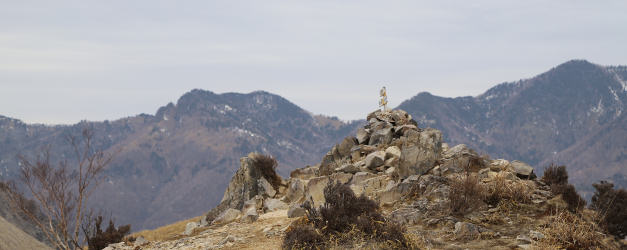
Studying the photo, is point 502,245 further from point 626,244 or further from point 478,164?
point 478,164

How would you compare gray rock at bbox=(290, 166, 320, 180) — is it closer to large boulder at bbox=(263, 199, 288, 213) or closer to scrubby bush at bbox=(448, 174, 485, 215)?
large boulder at bbox=(263, 199, 288, 213)

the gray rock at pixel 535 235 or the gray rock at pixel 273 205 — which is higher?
the gray rock at pixel 273 205

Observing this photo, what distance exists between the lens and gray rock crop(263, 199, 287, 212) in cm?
2351

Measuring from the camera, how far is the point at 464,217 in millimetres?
16422

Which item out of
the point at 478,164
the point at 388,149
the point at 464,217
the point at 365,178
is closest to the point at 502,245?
the point at 464,217

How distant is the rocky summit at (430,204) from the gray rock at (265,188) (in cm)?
6

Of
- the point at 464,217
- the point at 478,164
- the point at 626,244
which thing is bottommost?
the point at 626,244

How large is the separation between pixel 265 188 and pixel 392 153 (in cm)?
757

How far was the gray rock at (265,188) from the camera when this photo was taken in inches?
1076

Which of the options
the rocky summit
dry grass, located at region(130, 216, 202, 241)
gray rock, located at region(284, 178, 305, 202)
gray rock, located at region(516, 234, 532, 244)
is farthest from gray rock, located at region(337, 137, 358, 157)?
gray rock, located at region(516, 234, 532, 244)

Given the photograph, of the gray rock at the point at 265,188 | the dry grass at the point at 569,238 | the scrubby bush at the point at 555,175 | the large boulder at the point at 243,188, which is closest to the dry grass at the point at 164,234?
the large boulder at the point at 243,188

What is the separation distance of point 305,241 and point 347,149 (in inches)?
631

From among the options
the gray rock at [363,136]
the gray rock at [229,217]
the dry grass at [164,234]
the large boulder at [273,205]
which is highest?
the gray rock at [363,136]

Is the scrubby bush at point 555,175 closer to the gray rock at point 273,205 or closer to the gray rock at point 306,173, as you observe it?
the gray rock at point 273,205
